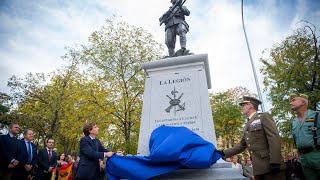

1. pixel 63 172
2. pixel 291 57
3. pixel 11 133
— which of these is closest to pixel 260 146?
pixel 11 133

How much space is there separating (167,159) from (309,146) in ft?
6.35

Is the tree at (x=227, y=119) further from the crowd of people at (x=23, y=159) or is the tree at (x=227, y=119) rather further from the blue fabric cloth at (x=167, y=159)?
the blue fabric cloth at (x=167, y=159)

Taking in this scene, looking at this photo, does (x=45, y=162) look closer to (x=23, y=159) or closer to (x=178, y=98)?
(x=23, y=159)

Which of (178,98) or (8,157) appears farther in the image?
(8,157)

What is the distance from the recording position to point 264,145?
3.42 meters

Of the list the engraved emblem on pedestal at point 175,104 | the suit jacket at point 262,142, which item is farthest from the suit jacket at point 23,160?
the suit jacket at point 262,142

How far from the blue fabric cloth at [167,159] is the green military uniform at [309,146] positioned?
3.79 feet

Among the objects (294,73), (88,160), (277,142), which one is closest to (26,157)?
(88,160)

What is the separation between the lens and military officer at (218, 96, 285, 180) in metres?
3.17

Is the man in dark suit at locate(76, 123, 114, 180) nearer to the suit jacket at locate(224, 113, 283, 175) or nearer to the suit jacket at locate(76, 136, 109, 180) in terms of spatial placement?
the suit jacket at locate(76, 136, 109, 180)

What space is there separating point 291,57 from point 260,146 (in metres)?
14.7

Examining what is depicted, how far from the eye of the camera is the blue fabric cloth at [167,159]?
3.51 m

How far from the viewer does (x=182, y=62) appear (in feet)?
17.9

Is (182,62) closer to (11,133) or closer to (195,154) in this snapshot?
(195,154)
